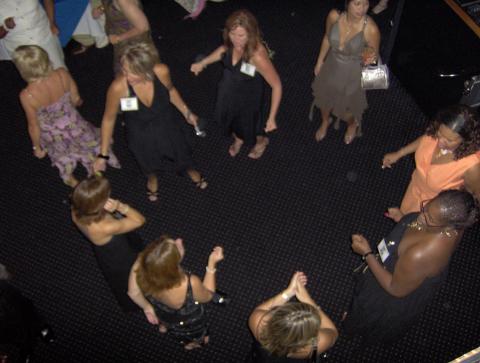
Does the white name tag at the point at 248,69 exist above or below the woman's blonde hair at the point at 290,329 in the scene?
above

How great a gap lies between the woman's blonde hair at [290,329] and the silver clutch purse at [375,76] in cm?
208

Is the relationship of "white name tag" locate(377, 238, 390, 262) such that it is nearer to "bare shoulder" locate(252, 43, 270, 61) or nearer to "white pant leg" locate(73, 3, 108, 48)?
"bare shoulder" locate(252, 43, 270, 61)

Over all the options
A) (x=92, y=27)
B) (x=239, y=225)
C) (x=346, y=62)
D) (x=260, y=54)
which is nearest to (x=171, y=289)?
(x=239, y=225)

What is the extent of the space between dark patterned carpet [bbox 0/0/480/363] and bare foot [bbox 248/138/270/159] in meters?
0.08

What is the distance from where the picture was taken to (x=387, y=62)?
482 cm

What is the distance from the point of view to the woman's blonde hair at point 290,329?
2.08 meters

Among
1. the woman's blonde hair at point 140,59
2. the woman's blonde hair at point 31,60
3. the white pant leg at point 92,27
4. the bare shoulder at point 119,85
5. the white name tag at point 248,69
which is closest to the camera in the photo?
the woman's blonde hair at point 140,59

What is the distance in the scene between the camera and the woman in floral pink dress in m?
Result: 3.13

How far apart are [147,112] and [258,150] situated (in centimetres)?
133

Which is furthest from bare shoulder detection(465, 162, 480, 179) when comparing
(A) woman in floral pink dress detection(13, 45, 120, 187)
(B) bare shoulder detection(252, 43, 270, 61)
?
(A) woman in floral pink dress detection(13, 45, 120, 187)

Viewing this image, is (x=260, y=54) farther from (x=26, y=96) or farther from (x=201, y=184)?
(x=26, y=96)

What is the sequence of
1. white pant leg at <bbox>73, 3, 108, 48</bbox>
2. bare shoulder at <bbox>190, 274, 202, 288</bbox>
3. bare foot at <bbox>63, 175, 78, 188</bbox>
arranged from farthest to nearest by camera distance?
white pant leg at <bbox>73, 3, 108, 48</bbox> → bare foot at <bbox>63, 175, 78, 188</bbox> → bare shoulder at <bbox>190, 274, 202, 288</bbox>

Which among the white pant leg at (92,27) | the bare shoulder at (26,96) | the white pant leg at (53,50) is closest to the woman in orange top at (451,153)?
the bare shoulder at (26,96)

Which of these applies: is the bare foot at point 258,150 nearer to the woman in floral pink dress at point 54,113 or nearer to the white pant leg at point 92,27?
the woman in floral pink dress at point 54,113
